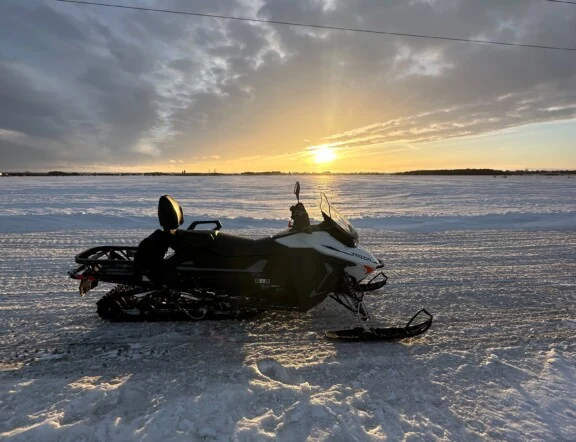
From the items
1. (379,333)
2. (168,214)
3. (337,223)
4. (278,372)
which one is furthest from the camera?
(337,223)

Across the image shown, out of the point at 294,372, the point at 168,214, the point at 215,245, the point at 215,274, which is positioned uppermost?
the point at 168,214

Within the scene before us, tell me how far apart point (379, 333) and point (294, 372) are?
98 cm

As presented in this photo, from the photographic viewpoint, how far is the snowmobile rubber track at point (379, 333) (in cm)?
336

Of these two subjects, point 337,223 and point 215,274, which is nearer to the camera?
point 215,274

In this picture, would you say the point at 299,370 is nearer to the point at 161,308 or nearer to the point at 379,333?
the point at 379,333

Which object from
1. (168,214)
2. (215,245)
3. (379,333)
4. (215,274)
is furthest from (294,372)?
(168,214)

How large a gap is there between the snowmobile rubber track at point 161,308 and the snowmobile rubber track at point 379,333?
1.01 meters

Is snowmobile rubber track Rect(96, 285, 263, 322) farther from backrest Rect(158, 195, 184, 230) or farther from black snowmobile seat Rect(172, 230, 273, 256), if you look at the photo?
backrest Rect(158, 195, 184, 230)

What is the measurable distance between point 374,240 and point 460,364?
4.87m

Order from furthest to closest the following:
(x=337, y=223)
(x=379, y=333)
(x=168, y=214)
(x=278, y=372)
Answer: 1. (x=337, y=223)
2. (x=168, y=214)
3. (x=379, y=333)
4. (x=278, y=372)

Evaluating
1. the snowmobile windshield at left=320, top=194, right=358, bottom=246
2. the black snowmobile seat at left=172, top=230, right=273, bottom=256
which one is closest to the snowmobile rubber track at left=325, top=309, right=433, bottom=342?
the snowmobile windshield at left=320, top=194, right=358, bottom=246

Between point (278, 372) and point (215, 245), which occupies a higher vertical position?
point (215, 245)

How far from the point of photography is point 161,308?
3.73 m

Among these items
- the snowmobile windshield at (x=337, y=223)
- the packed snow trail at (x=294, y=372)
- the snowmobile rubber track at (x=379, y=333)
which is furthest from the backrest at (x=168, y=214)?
the snowmobile rubber track at (x=379, y=333)
